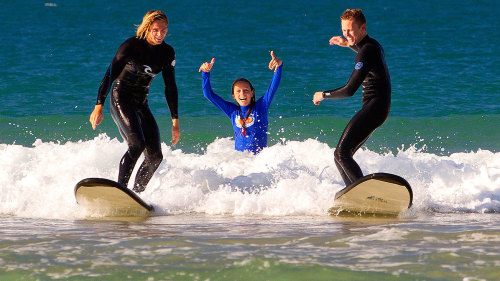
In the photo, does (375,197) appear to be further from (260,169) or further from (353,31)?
(260,169)

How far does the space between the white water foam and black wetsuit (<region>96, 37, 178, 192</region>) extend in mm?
692

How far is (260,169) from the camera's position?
9.28m

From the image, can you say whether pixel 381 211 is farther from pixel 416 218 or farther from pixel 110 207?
pixel 110 207

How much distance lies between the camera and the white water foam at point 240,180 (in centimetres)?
812

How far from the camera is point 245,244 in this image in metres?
5.73

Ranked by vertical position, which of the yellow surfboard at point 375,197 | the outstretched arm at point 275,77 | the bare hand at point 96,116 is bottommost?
the yellow surfboard at point 375,197

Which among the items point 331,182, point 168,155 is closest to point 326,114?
point 168,155

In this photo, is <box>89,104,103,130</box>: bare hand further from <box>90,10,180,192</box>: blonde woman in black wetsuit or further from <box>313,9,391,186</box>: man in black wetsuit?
<box>313,9,391,186</box>: man in black wetsuit

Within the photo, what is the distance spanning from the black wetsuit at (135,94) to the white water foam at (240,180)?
27.2 inches

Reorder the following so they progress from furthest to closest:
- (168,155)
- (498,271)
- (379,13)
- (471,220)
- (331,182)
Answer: (379,13)
(168,155)
(331,182)
(471,220)
(498,271)

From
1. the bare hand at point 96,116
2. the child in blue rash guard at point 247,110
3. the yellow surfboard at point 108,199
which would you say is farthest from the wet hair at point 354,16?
the yellow surfboard at point 108,199

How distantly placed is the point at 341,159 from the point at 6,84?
1520cm

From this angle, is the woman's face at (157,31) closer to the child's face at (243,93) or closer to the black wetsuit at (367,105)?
the black wetsuit at (367,105)

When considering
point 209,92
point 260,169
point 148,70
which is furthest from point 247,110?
point 148,70
